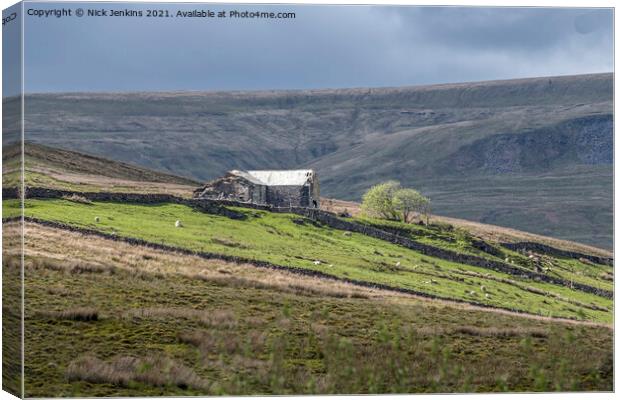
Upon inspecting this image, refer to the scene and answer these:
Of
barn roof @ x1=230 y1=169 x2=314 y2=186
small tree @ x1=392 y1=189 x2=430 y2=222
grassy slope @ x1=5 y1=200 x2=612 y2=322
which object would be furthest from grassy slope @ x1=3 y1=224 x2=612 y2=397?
small tree @ x1=392 y1=189 x2=430 y2=222

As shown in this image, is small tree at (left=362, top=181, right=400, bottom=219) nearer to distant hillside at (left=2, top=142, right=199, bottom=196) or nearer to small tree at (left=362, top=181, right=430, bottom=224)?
small tree at (left=362, top=181, right=430, bottom=224)

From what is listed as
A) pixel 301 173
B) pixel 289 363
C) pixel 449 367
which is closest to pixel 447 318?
pixel 449 367

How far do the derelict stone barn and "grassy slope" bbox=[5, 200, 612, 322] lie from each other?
1527 centimetres

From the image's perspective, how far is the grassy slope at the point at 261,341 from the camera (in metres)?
19.6

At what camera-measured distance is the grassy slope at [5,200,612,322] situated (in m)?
29.3

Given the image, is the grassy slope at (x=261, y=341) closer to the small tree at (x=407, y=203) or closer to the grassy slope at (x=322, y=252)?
the grassy slope at (x=322, y=252)

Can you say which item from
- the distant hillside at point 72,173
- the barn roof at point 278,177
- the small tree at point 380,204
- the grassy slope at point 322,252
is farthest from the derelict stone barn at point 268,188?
the grassy slope at point 322,252

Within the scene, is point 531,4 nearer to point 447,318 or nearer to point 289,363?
point 447,318

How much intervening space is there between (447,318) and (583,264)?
2793 cm

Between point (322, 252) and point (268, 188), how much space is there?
24450 mm

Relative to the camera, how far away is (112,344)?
774 inches

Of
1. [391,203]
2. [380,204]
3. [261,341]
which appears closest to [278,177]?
[380,204]

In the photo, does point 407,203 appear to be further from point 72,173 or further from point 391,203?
point 72,173

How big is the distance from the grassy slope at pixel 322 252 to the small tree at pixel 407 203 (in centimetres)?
1984
